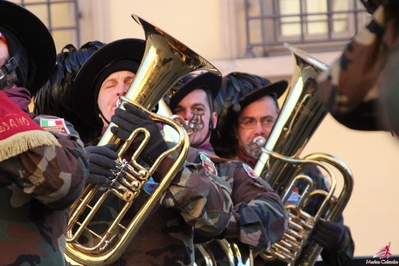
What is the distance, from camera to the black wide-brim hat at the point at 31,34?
407 centimetres

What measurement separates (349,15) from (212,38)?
1481 millimetres

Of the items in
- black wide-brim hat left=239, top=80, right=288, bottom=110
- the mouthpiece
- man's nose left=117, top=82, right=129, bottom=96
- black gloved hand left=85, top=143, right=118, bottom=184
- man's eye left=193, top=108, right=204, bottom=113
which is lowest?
the mouthpiece

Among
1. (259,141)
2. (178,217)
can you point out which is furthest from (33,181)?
(259,141)

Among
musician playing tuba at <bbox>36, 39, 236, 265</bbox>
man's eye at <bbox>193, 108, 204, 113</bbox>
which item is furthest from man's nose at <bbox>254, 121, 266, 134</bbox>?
musician playing tuba at <bbox>36, 39, 236, 265</bbox>

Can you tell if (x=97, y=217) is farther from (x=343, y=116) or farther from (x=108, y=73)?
(x=343, y=116)

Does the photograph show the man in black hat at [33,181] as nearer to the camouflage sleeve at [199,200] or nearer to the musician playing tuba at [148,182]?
the musician playing tuba at [148,182]

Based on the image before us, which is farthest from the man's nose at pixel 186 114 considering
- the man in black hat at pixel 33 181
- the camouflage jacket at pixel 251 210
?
the man in black hat at pixel 33 181

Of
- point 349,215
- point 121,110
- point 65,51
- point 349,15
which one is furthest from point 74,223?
point 349,15

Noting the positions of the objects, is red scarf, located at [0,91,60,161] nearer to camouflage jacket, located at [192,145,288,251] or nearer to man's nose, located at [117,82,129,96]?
man's nose, located at [117,82,129,96]

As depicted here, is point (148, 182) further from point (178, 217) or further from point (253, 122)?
point (253, 122)

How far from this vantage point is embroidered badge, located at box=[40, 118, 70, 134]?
3.69 meters

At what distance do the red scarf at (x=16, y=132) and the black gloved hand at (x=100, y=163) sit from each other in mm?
697

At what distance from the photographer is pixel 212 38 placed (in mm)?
10688

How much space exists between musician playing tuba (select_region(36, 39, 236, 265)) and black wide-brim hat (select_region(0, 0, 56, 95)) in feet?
1.13
